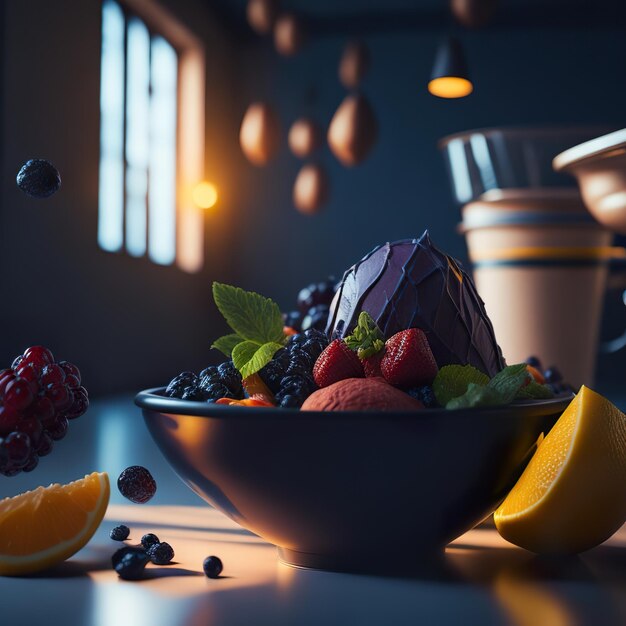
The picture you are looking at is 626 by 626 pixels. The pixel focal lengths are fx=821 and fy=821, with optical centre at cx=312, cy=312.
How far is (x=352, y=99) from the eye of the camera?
4059 mm

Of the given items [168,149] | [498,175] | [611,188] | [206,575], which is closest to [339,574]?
[206,575]

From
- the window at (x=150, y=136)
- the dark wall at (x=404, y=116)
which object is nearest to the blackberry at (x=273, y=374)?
the window at (x=150, y=136)

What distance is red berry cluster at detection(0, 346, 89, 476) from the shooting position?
512mm

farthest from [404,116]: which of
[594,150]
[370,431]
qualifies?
[370,431]

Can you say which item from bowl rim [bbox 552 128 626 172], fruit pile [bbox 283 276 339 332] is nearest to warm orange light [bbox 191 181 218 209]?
bowl rim [bbox 552 128 626 172]

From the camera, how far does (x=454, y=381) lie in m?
0.59

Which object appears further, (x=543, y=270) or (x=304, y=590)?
(x=543, y=270)

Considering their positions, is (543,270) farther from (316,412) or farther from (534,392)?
(316,412)

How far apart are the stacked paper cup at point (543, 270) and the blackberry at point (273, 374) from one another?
1.65 meters

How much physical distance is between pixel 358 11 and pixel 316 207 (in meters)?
1.32

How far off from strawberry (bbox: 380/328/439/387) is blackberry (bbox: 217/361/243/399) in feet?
0.39

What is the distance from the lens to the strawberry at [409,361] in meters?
0.58

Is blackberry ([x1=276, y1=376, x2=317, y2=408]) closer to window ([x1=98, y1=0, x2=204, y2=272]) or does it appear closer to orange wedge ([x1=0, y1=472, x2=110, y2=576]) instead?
orange wedge ([x1=0, y1=472, x2=110, y2=576])

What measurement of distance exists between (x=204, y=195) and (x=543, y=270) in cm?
300
